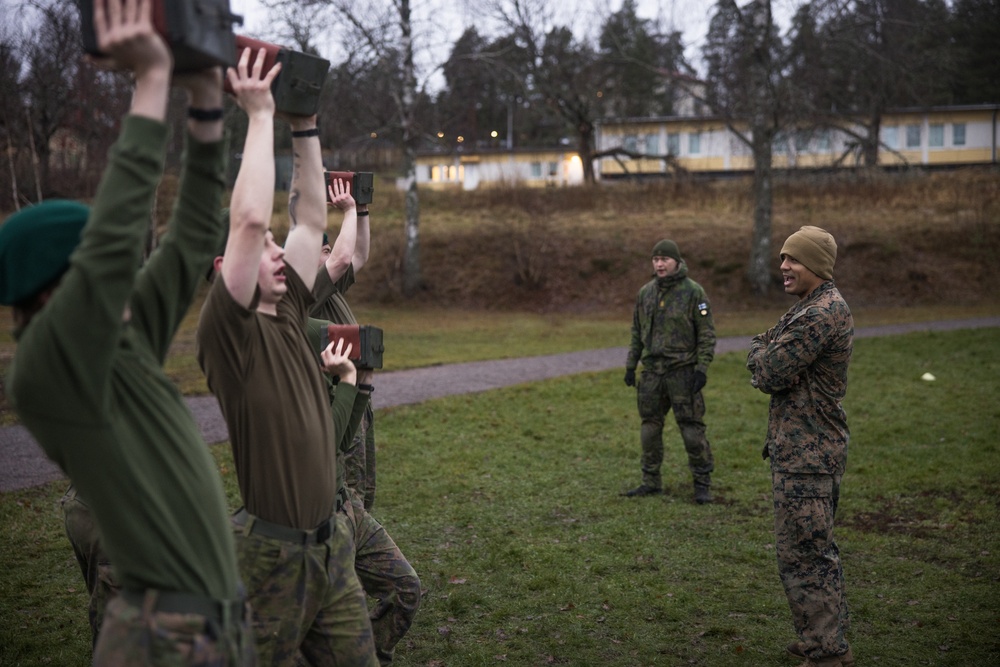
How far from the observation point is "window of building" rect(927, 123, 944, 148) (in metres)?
49.3

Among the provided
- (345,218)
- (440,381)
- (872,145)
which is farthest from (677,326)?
(872,145)

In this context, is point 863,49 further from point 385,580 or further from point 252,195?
point 252,195

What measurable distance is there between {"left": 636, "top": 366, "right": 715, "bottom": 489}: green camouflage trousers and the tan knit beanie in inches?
145

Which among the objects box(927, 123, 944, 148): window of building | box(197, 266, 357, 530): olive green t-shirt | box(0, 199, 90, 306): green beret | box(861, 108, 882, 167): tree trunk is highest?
box(927, 123, 944, 148): window of building

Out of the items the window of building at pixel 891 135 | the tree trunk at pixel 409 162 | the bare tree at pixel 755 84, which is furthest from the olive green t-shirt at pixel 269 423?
the window of building at pixel 891 135

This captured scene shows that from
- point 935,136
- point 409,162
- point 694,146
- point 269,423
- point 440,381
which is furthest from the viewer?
point 694,146

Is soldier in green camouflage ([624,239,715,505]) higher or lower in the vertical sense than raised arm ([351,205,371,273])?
lower

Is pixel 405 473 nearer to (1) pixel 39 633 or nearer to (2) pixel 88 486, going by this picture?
(1) pixel 39 633

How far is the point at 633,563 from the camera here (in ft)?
23.1

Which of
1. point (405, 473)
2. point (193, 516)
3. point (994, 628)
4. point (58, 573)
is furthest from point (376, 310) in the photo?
point (193, 516)

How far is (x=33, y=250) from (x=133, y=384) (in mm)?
401

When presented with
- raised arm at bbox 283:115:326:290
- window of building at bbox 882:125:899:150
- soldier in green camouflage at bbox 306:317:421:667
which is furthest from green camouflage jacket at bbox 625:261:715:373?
window of building at bbox 882:125:899:150

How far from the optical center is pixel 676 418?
910cm

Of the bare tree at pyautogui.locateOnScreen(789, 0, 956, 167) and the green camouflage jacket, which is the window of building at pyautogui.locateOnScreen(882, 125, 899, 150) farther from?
the green camouflage jacket
